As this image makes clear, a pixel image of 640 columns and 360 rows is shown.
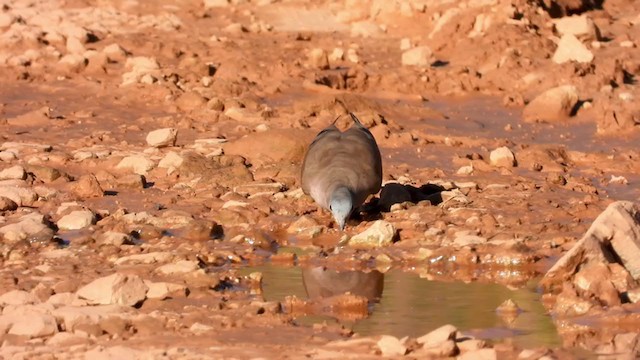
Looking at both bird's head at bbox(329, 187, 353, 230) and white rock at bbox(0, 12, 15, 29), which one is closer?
bird's head at bbox(329, 187, 353, 230)

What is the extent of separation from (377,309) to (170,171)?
12.0ft

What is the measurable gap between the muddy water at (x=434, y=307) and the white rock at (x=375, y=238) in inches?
19.8

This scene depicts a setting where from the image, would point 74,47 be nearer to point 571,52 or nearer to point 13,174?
point 13,174

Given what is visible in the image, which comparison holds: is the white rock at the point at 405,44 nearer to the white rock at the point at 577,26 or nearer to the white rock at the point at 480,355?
the white rock at the point at 577,26

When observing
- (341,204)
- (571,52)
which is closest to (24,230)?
(341,204)

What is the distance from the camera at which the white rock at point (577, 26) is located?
14.7 m

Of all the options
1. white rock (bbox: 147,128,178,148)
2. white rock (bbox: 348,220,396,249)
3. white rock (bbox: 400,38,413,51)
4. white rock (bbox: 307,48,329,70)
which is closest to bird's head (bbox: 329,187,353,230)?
white rock (bbox: 348,220,396,249)

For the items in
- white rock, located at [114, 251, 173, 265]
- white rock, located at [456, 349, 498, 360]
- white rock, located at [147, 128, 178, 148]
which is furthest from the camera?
white rock, located at [147, 128, 178, 148]

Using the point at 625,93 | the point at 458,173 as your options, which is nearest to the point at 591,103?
the point at 625,93

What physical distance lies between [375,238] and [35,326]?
282 cm

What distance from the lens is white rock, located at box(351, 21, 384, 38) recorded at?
597 inches

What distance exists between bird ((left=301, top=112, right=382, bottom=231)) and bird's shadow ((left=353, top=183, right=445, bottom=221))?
49cm

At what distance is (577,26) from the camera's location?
1476 centimetres

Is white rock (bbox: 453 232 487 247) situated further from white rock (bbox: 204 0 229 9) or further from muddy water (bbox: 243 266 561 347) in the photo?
white rock (bbox: 204 0 229 9)
